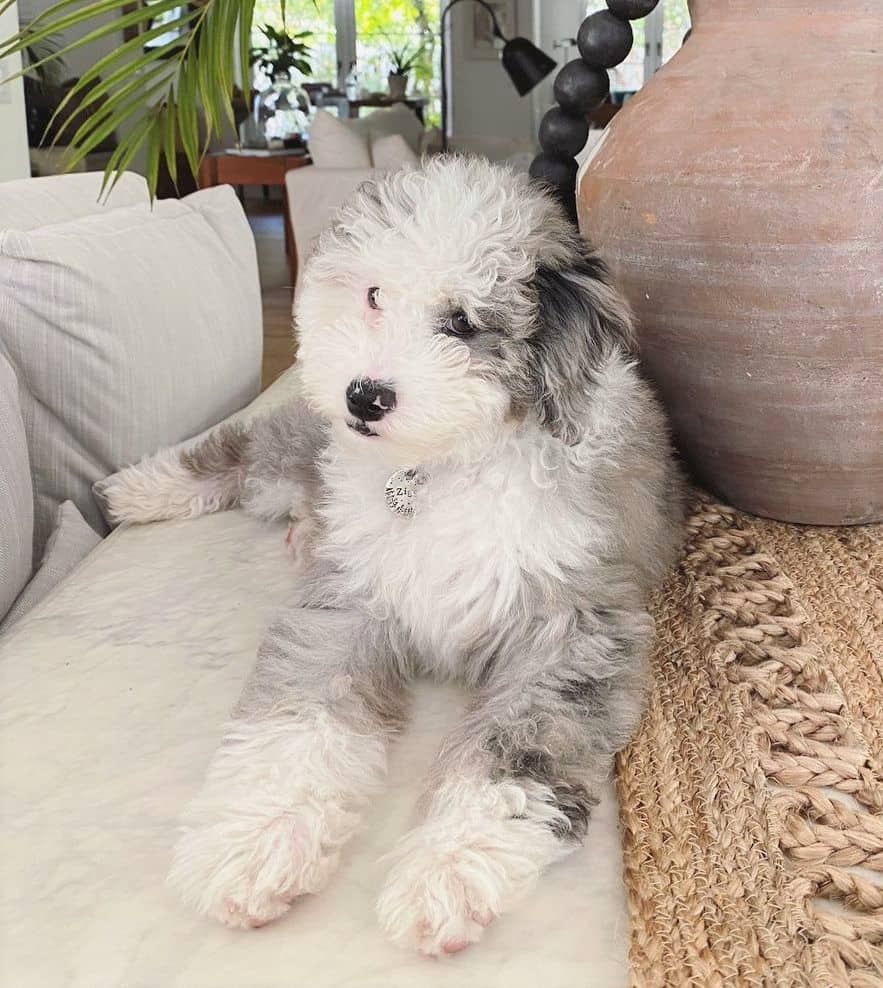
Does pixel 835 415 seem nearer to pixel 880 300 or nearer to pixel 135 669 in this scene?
pixel 880 300

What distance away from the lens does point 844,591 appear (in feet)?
4.56

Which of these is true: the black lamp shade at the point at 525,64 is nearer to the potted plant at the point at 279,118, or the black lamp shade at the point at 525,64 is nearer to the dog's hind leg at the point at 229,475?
the potted plant at the point at 279,118

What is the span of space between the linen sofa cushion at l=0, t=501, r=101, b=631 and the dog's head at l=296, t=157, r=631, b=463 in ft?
1.99

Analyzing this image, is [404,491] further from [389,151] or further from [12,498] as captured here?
[389,151]

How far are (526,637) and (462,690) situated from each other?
12 cm

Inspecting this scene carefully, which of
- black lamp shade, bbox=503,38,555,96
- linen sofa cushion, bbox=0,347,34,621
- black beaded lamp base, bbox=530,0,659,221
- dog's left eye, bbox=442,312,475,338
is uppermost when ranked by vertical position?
black lamp shade, bbox=503,38,555,96

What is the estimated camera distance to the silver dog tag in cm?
122

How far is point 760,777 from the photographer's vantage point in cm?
101

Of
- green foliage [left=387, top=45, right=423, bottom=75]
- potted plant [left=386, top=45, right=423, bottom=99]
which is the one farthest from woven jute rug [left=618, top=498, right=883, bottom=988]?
green foliage [left=387, top=45, right=423, bottom=75]

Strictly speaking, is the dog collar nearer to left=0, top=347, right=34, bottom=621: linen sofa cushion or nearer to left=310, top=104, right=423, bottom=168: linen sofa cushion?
left=0, top=347, right=34, bottom=621: linen sofa cushion

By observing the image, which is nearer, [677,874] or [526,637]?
[677,874]

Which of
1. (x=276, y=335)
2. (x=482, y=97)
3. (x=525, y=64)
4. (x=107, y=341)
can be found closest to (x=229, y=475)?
(x=107, y=341)

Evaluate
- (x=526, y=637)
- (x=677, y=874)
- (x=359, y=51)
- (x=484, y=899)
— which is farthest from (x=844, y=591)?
(x=359, y=51)

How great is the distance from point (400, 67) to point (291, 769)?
35.4ft
